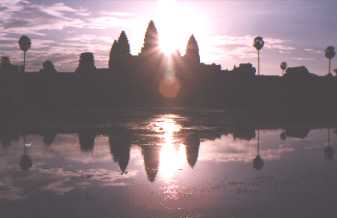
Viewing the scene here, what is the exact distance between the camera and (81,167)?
22.3 m

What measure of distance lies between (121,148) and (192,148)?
457 centimetres

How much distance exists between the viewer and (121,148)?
2873cm

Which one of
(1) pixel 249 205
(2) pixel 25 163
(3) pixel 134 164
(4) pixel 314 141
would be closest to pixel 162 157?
(3) pixel 134 164

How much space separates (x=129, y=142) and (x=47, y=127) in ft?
43.5

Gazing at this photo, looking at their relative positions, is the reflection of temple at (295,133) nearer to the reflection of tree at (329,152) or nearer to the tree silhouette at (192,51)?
the reflection of tree at (329,152)

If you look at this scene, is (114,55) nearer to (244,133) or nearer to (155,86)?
(155,86)

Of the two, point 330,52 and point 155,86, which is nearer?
point 155,86

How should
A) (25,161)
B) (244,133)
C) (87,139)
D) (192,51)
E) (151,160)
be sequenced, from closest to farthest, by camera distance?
1. (25,161)
2. (151,160)
3. (87,139)
4. (244,133)
5. (192,51)

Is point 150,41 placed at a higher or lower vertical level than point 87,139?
higher

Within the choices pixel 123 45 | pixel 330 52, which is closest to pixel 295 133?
pixel 330 52

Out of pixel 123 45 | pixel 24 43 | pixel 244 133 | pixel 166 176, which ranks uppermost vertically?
pixel 123 45

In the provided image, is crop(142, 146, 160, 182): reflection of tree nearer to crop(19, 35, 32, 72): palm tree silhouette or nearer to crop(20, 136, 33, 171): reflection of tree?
crop(20, 136, 33, 171): reflection of tree

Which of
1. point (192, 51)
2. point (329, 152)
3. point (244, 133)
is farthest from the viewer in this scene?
point (192, 51)

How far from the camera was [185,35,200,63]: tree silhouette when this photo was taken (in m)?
146
